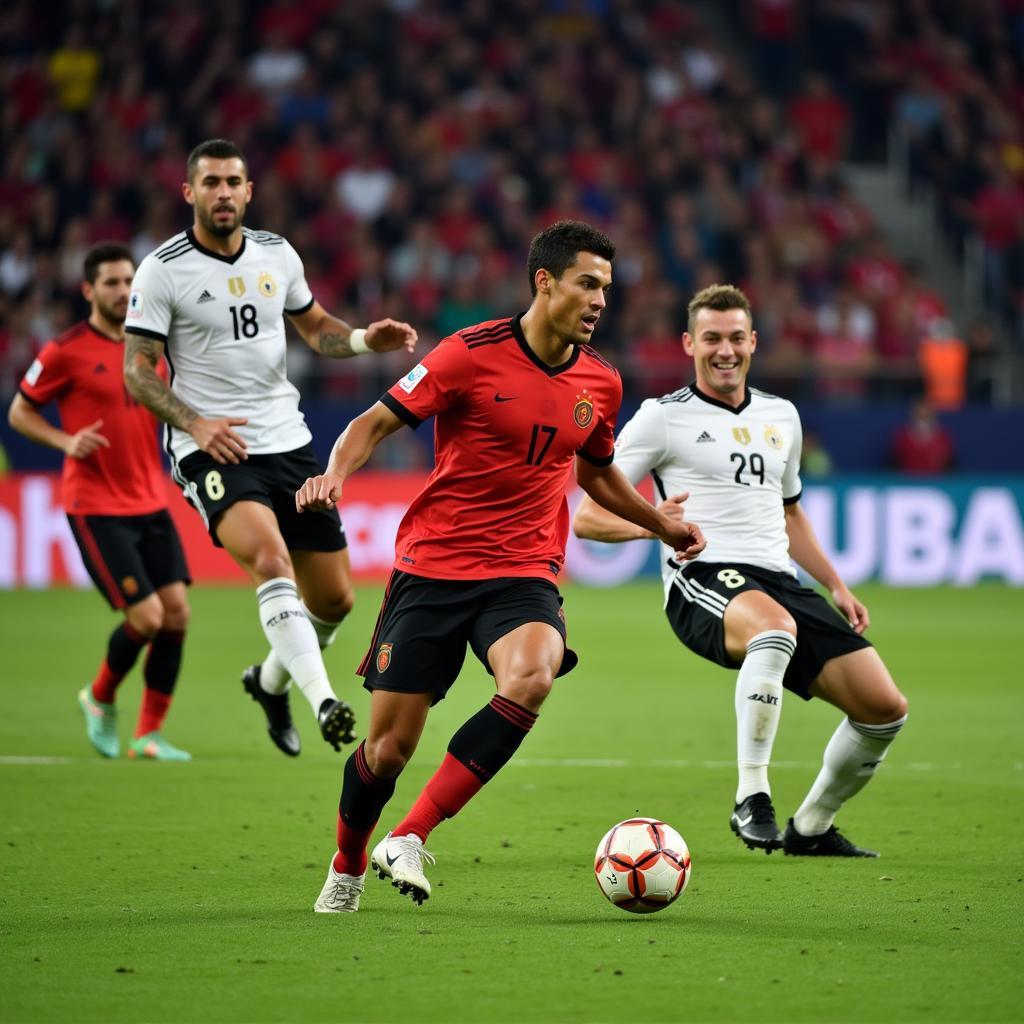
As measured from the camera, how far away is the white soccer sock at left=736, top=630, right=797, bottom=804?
7047 mm

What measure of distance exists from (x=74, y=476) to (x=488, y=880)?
4291 mm

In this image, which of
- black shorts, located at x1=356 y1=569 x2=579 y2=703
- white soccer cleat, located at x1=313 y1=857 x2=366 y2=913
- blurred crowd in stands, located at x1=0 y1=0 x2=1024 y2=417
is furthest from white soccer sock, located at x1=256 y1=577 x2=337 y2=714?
blurred crowd in stands, located at x1=0 y1=0 x2=1024 y2=417

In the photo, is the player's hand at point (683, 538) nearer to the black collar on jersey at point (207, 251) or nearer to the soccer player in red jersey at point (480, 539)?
the soccer player in red jersey at point (480, 539)

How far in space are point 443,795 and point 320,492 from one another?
1.06 meters

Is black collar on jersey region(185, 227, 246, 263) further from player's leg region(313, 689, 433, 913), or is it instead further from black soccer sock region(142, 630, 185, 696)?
player's leg region(313, 689, 433, 913)

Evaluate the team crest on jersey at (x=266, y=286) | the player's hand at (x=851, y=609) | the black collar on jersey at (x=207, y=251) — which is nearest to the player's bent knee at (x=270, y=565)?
the team crest on jersey at (x=266, y=286)

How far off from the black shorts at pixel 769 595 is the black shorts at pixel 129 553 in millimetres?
3189

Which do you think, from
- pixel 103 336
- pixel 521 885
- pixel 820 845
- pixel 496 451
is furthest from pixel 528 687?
pixel 103 336

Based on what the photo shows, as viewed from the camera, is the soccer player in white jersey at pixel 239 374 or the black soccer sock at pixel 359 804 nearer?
the black soccer sock at pixel 359 804

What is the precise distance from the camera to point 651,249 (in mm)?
22641

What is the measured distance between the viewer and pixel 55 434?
388 inches

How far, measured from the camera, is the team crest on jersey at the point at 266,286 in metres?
8.37

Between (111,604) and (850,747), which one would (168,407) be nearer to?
(111,604)

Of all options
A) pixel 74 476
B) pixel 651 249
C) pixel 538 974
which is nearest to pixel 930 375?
pixel 651 249
